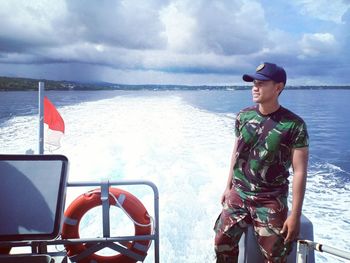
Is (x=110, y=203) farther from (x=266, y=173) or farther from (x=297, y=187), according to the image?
(x=297, y=187)

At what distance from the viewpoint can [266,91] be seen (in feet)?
6.71

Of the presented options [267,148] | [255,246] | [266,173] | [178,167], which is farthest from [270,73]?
[178,167]

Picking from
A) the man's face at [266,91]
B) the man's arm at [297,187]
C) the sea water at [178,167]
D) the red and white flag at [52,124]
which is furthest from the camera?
the sea water at [178,167]

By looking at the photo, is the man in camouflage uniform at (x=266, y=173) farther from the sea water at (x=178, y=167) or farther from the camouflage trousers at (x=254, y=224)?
the sea water at (x=178, y=167)

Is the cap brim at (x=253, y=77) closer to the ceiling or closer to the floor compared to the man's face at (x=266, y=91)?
closer to the ceiling

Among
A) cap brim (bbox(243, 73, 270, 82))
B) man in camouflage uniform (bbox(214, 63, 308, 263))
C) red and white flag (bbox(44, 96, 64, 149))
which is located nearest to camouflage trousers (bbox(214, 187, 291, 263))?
man in camouflage uniform (bbox(214, 63, 308, 263))

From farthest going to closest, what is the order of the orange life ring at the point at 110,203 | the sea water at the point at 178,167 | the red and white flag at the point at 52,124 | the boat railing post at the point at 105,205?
the sea water at the point at 178,167 < the red and white flag at the point at 52,124 < the orange life ring at the point at 110,203 < the boat railing post at the point at 105,205

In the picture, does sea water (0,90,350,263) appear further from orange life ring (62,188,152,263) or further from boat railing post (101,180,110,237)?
boat railing post (101,180,110,237)

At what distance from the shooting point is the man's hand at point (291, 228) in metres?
1.90

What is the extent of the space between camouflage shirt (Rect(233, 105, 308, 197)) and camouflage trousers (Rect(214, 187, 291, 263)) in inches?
2.1

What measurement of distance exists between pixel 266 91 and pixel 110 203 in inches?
56.0

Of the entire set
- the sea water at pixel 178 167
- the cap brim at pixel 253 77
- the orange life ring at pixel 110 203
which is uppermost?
the cap brim at pixel 253 77

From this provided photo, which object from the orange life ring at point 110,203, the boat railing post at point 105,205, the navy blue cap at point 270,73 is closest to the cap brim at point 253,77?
the navy blue cap at point 270,73

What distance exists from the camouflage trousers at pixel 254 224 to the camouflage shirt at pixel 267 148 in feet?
0.17
